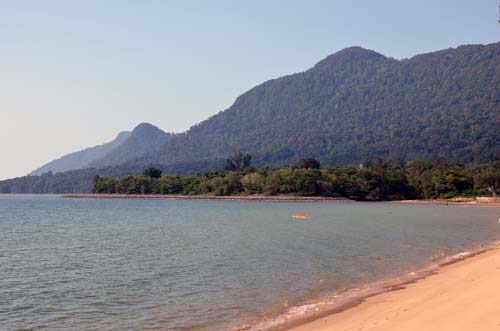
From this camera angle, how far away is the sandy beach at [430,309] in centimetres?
1562

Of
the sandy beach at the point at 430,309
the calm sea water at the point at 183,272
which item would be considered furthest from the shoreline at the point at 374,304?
the calm sea water at the point at 183,272

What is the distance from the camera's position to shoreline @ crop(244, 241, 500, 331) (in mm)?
17016

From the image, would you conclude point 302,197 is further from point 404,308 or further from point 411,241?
point 404,308

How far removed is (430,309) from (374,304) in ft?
9.25

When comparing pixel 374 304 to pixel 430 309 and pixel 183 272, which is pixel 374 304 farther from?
pixel 183 272

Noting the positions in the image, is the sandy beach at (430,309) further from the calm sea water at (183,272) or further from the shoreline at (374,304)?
the calm sea water at (183,272)

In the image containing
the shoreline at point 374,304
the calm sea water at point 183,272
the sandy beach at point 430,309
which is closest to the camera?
the sandy beach at point 430,309

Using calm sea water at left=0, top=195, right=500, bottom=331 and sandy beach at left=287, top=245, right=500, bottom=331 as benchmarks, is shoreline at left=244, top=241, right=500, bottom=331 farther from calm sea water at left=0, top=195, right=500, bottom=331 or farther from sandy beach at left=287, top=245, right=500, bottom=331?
calm sea water at left=0, top=195, right=500, bottom=331

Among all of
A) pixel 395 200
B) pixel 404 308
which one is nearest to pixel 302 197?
pixel 395 200

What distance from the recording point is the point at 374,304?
2020 centimetres

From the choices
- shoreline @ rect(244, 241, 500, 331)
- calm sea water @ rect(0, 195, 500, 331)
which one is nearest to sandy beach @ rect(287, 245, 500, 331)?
shoreline @ rect(244, 241, 500, 331)

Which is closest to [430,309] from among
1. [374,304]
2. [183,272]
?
[374,304]

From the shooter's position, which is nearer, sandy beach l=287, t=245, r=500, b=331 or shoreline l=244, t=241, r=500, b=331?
sandy beach l=287, t=245, r=500, b=331

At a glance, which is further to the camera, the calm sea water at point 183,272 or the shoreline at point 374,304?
the calm sea water at point 183,272
